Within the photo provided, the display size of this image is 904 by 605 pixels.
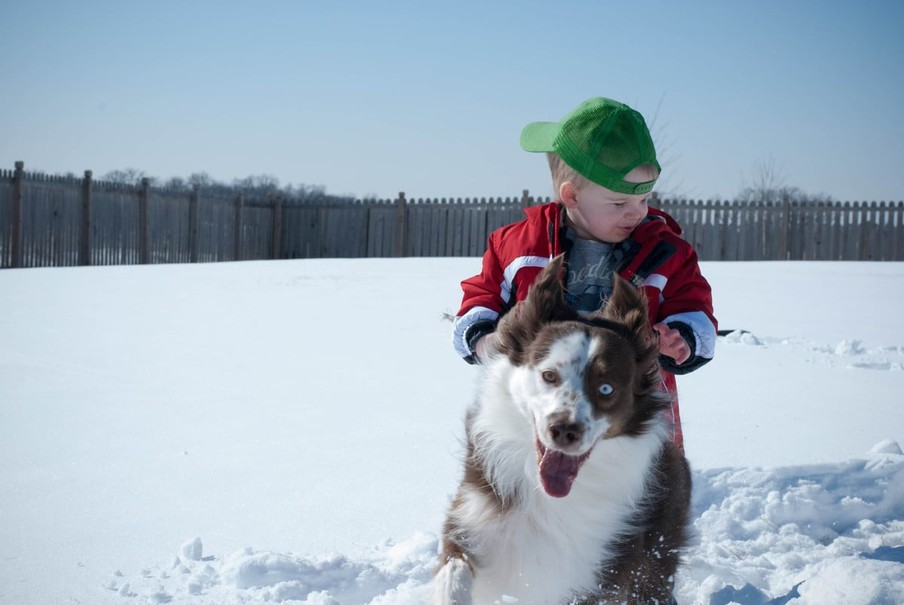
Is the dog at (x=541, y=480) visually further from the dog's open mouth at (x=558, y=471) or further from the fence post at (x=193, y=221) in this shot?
the fence post at (x=193, y=221)

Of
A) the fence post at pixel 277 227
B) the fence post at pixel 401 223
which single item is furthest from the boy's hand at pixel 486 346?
the fence post at pixel 277 227

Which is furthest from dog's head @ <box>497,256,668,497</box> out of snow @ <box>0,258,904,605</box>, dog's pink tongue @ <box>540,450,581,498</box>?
snow @ <box>0,258,904,605</box>

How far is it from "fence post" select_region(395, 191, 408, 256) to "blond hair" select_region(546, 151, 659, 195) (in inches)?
757

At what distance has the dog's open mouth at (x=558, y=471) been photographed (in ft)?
7.57

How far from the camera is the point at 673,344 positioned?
265 centimetres

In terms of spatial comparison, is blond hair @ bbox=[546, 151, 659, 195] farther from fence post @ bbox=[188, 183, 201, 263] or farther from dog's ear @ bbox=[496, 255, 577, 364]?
fence post @ bbox=[188, 183, 201, 263]

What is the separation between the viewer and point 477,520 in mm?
2611

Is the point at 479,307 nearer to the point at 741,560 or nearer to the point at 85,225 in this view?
the point at 741,560

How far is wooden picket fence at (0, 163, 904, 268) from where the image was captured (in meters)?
18.0

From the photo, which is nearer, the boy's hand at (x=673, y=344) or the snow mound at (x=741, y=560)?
the boy's hand at (x=673, y=344)

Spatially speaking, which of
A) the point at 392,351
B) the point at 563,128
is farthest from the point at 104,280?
the point at 563,128

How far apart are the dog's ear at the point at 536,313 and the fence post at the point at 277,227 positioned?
22306 millimetres

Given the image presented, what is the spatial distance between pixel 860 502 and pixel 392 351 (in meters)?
4.44

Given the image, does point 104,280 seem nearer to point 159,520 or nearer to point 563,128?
point 159,520
